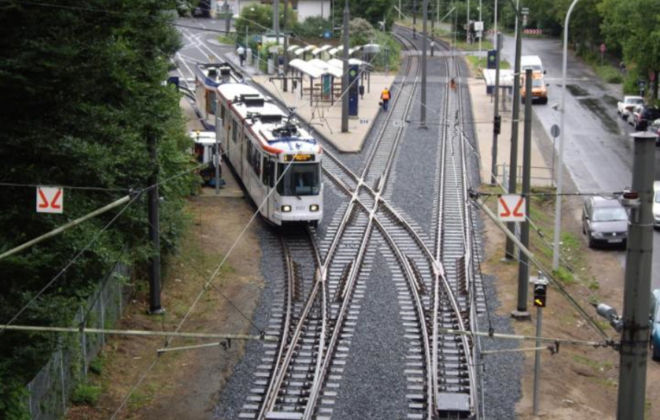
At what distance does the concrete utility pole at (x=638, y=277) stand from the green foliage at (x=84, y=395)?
30.7 feet

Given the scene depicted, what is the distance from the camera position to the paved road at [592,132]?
42312mm

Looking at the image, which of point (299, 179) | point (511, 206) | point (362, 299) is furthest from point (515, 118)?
point (511, 206)

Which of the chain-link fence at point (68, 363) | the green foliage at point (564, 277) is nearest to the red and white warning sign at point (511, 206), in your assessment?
the chain-link fence at point (68, 363)

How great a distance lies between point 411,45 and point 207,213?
64482mm

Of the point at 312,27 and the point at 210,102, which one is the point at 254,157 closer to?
the point at 210,102

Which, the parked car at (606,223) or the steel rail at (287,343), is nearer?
the steel rail at (287,343)

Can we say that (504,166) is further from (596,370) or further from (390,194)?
(596,370)

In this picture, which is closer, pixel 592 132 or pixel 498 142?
pixel 498 142

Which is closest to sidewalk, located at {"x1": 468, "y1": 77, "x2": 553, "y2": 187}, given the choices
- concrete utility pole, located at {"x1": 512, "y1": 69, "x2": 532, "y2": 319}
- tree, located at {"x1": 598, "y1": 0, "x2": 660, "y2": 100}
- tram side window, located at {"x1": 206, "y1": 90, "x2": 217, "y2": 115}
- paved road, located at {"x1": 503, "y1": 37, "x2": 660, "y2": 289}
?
paved road, located at {"x1": 503, "y1": 37, "x2": 660, "y2": 289}

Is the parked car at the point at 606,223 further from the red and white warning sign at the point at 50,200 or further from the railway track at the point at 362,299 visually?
the red and white warning sign at the point at 50,200

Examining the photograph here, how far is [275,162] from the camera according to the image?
29312mm

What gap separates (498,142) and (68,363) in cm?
3253

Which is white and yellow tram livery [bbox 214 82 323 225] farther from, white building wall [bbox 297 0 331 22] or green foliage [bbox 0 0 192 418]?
white building wall [bbox 297 0 331 22]

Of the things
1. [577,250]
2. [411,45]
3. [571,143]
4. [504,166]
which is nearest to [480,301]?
[577,250]
